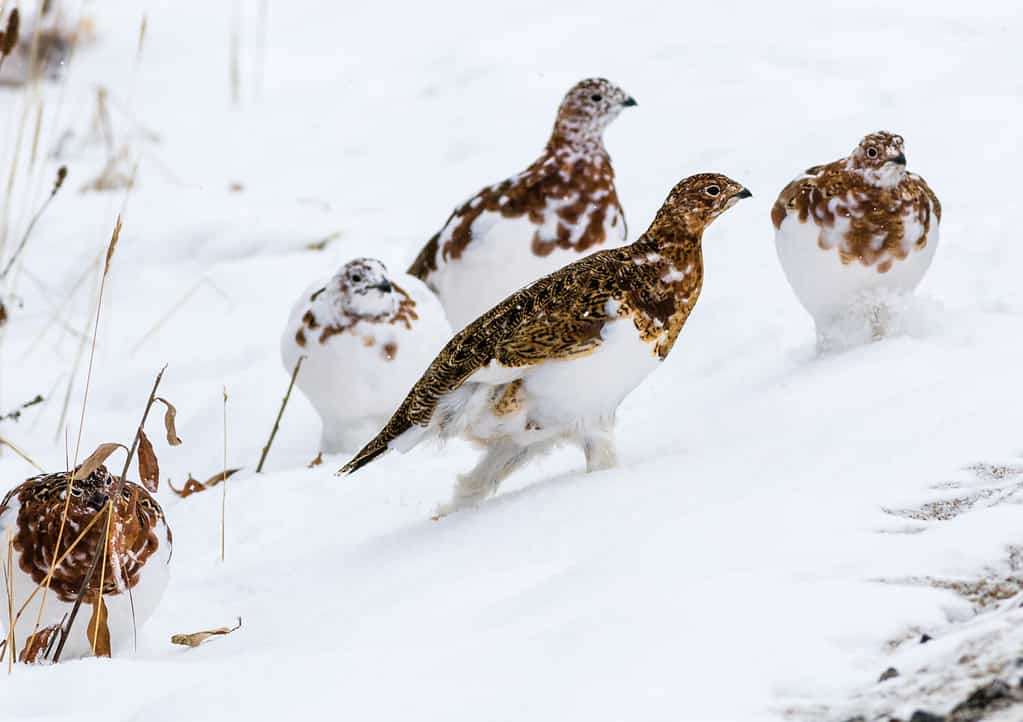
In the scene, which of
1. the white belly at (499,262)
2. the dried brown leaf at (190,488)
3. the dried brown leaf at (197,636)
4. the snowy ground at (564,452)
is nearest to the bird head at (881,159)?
the snowy ground at (564,452)

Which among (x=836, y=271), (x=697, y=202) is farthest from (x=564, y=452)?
(x=697, y=202)

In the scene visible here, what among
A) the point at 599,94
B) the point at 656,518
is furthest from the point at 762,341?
the point at 656,518

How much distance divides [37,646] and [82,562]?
0.84 ft

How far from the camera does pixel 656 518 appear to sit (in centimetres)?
301

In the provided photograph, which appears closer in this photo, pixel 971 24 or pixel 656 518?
pixel 656 518

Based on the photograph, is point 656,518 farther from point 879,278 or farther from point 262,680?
point 879,278

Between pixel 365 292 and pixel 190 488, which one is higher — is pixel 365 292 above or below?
above

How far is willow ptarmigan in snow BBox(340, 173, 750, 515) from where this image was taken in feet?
11.1

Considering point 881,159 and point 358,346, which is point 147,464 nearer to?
point 358,346

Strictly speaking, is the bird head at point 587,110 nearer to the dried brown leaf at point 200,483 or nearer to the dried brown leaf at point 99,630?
the dried brown leaf at point 200,483

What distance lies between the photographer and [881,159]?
12.9ft

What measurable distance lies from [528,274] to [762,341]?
872 millimetres

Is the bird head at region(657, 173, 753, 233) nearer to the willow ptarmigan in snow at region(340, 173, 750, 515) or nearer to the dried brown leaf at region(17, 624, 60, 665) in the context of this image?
the willow ptarmigan in snow at region(340, 173, 750, 515)

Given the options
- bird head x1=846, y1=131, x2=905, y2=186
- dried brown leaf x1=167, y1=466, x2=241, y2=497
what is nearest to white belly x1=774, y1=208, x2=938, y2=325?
bird head x1=846, y1=131, x2=905, y2=186
